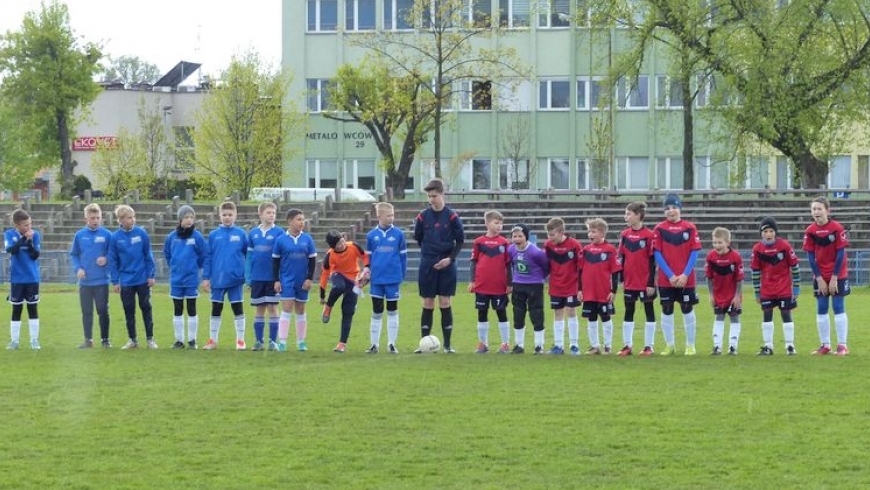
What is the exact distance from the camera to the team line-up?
1798 centimetres

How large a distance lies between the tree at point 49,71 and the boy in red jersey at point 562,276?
53.0 m

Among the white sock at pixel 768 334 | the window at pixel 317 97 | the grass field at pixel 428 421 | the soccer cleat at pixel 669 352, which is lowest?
the soccer cleat at pixel 669 352

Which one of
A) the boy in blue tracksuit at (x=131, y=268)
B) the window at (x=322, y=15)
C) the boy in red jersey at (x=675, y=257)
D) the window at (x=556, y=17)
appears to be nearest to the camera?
the boy in red jersey at (x=675, y=257)

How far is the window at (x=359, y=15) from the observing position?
76.0m

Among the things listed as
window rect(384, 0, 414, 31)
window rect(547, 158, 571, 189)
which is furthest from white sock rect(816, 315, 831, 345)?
window rect(384, 0, 414, 31)

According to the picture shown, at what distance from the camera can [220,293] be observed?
19.2 meters

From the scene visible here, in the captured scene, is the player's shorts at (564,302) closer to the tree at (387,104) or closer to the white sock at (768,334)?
the white sock at (768,334)

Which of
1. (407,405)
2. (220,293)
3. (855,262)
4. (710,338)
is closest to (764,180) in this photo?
(855,262)

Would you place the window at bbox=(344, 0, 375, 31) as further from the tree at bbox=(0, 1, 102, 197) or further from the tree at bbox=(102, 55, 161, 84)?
the tree at bbox=(102, 55, 161, 84)

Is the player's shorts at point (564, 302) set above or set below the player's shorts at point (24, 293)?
below

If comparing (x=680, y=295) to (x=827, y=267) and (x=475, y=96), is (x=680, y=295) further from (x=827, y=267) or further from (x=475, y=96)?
(x=475, y=96)

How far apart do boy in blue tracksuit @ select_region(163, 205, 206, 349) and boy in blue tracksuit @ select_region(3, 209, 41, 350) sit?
189 centimetres

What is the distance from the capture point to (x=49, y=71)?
68.0 meters

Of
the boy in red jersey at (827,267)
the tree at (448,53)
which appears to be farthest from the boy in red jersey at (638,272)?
the tree at (448,53)
